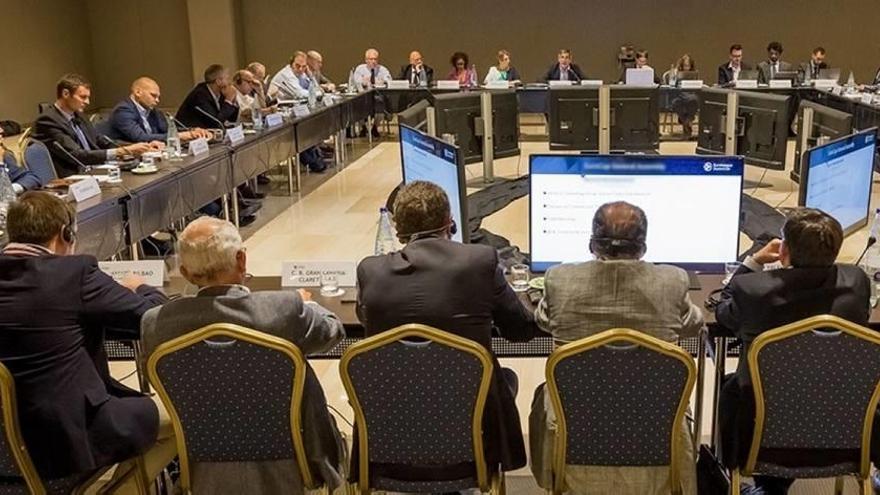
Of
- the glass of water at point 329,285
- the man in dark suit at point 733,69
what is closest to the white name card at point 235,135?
the glass of water at point 329,285

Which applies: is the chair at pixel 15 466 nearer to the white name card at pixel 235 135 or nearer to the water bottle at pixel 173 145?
the water bottle at pixel 173 145

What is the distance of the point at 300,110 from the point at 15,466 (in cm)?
594

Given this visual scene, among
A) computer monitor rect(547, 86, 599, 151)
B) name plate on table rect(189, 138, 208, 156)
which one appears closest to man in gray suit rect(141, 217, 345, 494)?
name plate on table rect(189, 138, 208, 156)

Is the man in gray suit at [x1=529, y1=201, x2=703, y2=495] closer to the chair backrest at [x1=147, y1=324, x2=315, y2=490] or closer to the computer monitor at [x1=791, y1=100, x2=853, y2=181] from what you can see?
the chair backrest at [x1=147, y1=324, x2=315, y2=490]

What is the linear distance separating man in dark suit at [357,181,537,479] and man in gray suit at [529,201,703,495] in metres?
0.11

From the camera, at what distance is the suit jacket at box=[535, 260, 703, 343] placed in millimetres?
2133

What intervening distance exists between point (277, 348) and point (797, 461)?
134 cm

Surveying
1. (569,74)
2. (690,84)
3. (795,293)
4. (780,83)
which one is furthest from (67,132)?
(780,83)

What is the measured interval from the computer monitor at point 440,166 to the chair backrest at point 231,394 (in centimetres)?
110

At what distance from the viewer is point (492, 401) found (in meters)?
2.20

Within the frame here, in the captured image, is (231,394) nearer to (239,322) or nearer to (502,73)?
(239,322)

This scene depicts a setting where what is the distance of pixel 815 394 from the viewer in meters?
2.11

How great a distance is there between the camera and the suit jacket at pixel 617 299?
213 centimetres

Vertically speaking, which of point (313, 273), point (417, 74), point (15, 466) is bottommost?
point (15, 466)
